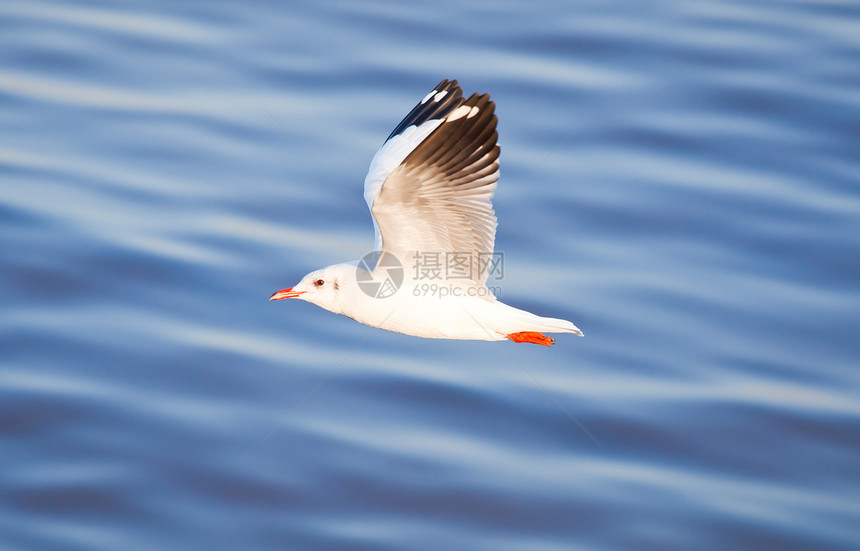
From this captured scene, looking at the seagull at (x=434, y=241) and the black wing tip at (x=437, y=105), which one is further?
the black wing tip at (x=437, y=105)

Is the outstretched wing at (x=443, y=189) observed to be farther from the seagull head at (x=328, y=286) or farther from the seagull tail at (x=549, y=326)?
the seagull tail at (x=549, y=326)

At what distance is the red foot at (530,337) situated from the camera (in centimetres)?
738

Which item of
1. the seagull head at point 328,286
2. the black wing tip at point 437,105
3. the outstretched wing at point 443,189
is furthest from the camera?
A: the black wing tip at point 437,105

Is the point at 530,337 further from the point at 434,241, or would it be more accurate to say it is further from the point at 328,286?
the point at 328,286

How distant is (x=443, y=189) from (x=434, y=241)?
0.44m

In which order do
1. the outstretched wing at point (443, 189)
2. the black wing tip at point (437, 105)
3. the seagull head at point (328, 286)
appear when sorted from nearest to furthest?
1. the outstretched wing at point (443, 189)
2. the seagull head at point (328, 286)
3. the black wing tip at point (437, 105)

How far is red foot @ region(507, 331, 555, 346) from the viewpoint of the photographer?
7.38 metres

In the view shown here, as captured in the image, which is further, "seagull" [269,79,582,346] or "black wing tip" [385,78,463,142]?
→ "black wing tip" [385,78,463,142]

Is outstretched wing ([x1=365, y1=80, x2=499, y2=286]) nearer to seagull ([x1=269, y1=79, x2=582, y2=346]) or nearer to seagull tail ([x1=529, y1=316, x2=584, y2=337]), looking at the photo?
seagull ([x1=269, y1=79, x2=582, y2=346])

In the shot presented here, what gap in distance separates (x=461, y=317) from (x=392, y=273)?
20.5 inches

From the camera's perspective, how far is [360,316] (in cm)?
704

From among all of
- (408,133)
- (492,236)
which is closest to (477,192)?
(492,236)

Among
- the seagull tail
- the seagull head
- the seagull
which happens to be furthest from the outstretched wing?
the seagull tail

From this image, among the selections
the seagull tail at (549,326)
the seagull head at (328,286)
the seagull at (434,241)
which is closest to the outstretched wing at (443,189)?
the seagull at (434,241)
